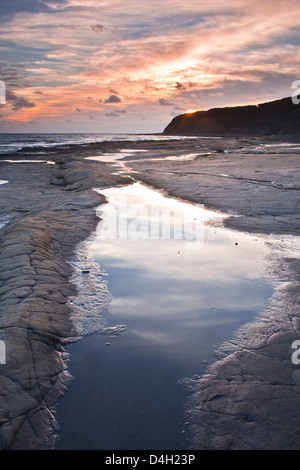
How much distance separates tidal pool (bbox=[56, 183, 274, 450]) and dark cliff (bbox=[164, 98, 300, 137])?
75.3 m

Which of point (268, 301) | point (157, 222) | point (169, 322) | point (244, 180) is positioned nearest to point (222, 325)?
point (169, 322)

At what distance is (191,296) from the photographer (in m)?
4.48

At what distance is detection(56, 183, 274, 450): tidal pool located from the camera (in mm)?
2539

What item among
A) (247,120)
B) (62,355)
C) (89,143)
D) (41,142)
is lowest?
(62,355)

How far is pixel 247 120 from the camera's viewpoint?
102m

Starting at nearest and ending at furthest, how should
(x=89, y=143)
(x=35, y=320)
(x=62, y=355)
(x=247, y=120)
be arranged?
(x=62, y=355)
(x=35, y=320)
(x=89, y=143)
(x=247, y=120)

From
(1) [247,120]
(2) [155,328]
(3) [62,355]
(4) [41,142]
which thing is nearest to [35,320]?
(3) [62,355]

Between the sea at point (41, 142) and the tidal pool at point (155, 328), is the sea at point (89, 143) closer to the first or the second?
the sea at point (41, 142)

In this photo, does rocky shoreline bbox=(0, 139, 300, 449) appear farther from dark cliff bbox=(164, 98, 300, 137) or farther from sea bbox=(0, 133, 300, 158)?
dark cliff bbox=(164, 98, 300, 137)

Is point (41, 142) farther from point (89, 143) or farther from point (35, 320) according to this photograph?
point (35, 320)

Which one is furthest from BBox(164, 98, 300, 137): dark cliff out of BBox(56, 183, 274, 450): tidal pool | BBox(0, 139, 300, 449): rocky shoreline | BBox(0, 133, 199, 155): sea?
BBox(0, 139, 300, 449): rocky shoreline

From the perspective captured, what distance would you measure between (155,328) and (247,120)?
107694mm

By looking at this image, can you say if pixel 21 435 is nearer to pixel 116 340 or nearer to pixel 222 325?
pixel 116 340

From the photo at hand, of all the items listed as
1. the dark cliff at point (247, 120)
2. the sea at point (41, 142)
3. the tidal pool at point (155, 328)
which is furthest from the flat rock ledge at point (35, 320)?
the dark cliff at point (247, 120)
